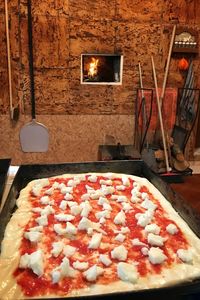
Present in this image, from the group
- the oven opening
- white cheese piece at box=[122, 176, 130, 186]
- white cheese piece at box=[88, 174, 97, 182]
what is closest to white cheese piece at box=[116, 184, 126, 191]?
white cheese piece at box=[122, 176, 130, 186]

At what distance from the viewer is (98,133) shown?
9.13 ft

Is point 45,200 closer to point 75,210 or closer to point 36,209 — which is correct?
point 36,209

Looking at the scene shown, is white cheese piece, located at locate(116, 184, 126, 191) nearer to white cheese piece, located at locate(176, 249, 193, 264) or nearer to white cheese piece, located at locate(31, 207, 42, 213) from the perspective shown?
white cheese piece, located at locate(31, 207, 42, 213)

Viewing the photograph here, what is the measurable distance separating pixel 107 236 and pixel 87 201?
297 mm

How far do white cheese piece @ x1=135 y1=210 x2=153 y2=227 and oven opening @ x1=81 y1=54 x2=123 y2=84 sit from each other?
5.52ft

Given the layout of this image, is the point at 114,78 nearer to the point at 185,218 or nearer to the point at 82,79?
the point at 82,79

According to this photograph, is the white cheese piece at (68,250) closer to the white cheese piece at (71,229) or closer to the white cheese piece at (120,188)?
the white cheese piece at (71,229)

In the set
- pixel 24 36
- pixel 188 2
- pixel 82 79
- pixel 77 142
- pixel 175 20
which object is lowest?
pixel 77 142

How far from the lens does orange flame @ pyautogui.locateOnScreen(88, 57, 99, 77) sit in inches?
104

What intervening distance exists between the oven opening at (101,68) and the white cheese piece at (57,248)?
186 cm

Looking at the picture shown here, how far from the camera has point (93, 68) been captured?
267 centimetres

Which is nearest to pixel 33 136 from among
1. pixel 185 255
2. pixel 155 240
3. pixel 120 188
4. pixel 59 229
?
pixel 120 188

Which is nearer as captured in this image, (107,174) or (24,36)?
(107,174)

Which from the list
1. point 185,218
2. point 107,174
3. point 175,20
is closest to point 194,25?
point 175,20
